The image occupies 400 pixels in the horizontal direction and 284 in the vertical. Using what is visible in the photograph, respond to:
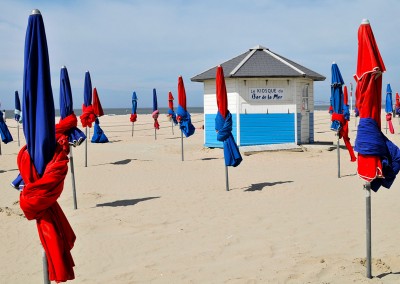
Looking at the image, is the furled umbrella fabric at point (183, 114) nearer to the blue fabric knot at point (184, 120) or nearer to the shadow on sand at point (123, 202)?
the blue fabric knot at point (184, 120)

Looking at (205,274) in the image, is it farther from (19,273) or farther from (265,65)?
(265,65)

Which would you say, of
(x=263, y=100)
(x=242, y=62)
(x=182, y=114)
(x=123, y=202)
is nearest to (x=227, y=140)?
(x=123, y=202)

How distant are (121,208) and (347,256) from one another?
196 inches

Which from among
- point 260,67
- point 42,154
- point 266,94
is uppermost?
point 260,67

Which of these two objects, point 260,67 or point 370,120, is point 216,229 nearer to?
point 370,120

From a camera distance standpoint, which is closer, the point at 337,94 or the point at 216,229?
the point at 216,229

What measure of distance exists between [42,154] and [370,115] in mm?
3708

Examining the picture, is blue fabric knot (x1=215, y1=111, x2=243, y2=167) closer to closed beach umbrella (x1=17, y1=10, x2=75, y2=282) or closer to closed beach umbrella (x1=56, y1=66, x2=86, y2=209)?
closed beach umbrella (x1=56, y1=66, x2=86, y2=209)

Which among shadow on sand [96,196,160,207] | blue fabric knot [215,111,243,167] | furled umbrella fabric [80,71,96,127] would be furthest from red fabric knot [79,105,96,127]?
blue fabric knot [215,111,243,167]

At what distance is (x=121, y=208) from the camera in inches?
367

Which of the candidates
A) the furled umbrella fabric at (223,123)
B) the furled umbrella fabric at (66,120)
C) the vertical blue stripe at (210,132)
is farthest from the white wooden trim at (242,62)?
the furled umbrella fabric at (66,120)

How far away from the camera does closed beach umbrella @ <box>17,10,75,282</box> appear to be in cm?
373

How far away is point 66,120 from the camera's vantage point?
968 cm

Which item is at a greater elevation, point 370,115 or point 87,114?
point 87,114
